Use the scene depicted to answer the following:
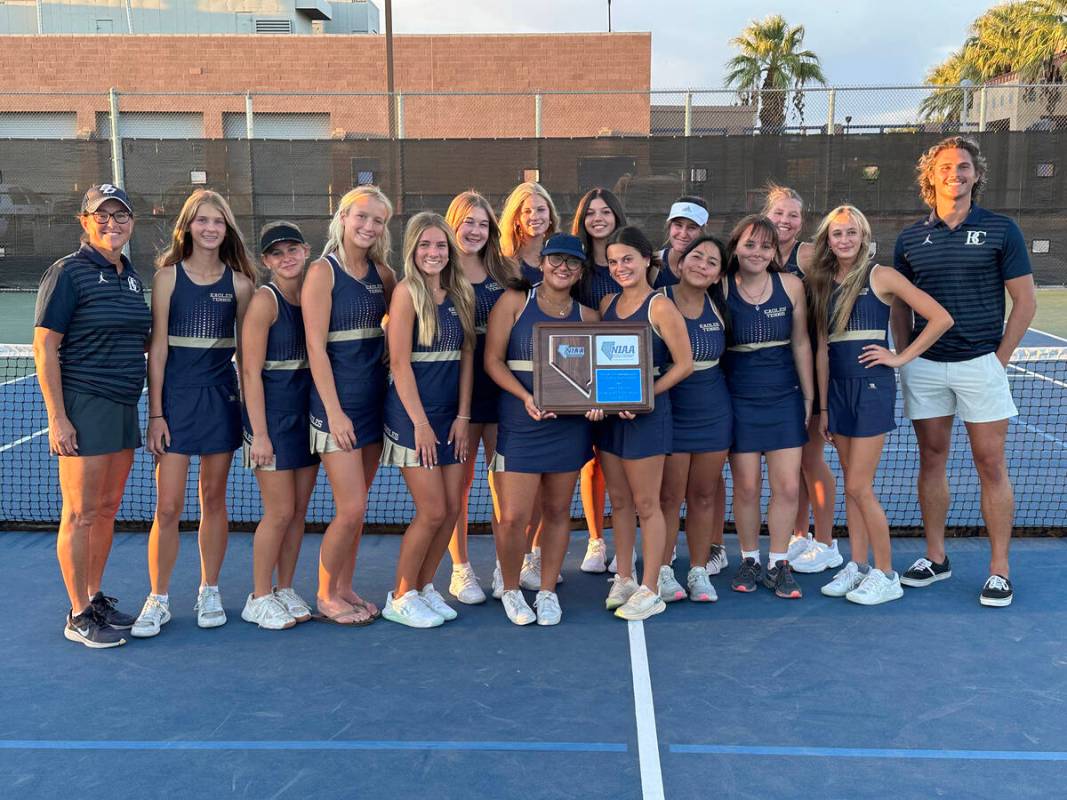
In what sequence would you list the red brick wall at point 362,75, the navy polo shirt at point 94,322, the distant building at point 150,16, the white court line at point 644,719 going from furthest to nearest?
the distant building at point 150,16 → the red brick wall at point 362,75 → the navy polo shirt at point 94,322 → the white court line at point 644,719

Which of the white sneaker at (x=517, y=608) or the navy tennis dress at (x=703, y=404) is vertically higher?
the navy tennis dress at (x=703, y=404)

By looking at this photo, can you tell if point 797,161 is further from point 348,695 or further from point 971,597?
point 348,695

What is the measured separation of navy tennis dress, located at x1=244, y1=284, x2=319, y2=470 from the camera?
15.0 feet

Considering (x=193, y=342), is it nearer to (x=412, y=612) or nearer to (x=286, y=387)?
(x=286, y=387)

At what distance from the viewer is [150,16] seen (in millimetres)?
29906

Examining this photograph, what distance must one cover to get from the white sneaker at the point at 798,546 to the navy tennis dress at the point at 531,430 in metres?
1.51

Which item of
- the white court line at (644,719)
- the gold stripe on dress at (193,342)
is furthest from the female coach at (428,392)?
the white court line at (644,719)

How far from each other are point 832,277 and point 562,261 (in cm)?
140

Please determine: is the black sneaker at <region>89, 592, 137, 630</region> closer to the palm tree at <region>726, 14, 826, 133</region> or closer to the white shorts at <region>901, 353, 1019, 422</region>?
the white shorts at <region>901, 353, 1019, 422</region>

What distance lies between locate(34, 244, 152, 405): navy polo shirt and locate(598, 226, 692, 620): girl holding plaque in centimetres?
208

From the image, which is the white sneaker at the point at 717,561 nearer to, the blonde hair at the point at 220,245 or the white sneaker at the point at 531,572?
the white sneaker at the point at 531,572

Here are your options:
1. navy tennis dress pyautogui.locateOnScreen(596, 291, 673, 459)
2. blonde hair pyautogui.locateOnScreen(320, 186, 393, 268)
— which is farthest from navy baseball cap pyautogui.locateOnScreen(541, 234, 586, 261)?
blonde hair pyautogui.locateOnScreen(320, 186, 393, 268)

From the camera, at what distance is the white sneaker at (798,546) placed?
218 inches

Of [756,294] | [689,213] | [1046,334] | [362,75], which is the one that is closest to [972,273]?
[756,294]
